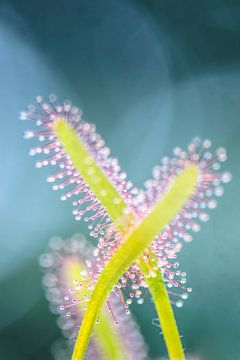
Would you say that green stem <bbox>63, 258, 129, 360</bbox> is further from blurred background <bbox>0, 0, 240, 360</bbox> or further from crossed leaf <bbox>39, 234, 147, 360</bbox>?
blurred background <bbox>0, 0, 240, 360</bbox>

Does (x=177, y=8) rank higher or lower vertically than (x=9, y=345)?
higher

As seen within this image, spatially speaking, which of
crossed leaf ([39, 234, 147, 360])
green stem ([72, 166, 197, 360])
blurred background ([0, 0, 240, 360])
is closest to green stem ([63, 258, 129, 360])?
crossed leaf ([39, 234, 147, 360])

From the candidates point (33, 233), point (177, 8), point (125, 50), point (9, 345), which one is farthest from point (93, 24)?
point (9, 345)

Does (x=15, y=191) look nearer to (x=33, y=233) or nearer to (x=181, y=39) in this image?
(x=33, y=233)

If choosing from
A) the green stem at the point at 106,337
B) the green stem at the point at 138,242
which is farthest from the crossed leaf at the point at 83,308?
the green stem at the point at 138,242

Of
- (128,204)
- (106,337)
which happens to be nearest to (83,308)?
(106,337)

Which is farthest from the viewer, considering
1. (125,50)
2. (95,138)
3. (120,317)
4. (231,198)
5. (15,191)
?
(125,50)

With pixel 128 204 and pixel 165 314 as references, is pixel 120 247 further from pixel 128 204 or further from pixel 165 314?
pixel 165 314
